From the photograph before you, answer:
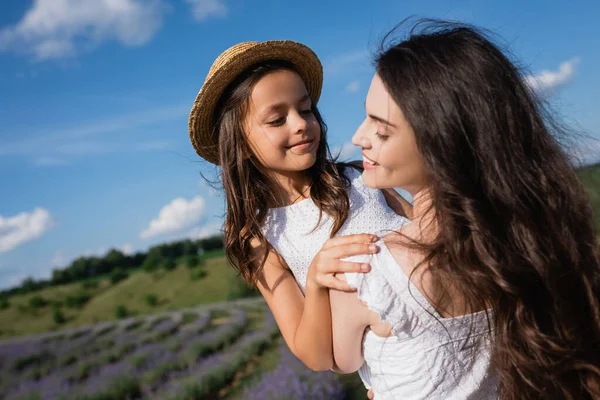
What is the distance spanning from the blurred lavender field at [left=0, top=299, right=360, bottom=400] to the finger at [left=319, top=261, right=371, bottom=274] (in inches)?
104

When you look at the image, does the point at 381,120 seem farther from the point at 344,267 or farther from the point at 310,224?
the point at 310,224

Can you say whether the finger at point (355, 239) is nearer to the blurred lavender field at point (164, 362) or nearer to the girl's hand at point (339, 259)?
the girl's hand at point (339, 259)

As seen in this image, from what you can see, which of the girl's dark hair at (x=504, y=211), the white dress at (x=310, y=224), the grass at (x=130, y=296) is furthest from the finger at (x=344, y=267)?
the grass at (x=130, y=296)

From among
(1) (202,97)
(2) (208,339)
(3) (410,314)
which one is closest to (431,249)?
(3) (410,314)

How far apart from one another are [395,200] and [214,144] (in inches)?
37.4

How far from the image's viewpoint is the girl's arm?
5.50 ft

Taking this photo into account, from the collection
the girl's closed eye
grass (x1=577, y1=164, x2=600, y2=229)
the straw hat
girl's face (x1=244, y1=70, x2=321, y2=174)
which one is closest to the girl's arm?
girl's face (x1=244, y1=70, x2=321, y2=174)

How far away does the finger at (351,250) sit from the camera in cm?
163

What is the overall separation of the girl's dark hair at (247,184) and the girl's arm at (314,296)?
156 mm

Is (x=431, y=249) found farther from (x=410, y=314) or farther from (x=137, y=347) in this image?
(x=137, y=347)

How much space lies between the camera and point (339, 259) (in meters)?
1.69

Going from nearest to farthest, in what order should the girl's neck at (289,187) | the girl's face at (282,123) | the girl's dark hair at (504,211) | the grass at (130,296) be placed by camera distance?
1. the girl's dark hair at (504,211)
2. the girl's face at (282,123)
3. the girl's neck at (289,187)
4. the grass at (130,296)

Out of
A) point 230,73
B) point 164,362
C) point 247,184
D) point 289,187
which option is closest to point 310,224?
point 289,187

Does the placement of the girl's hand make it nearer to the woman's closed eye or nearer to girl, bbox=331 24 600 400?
girl, bbox=331 24 600 400
